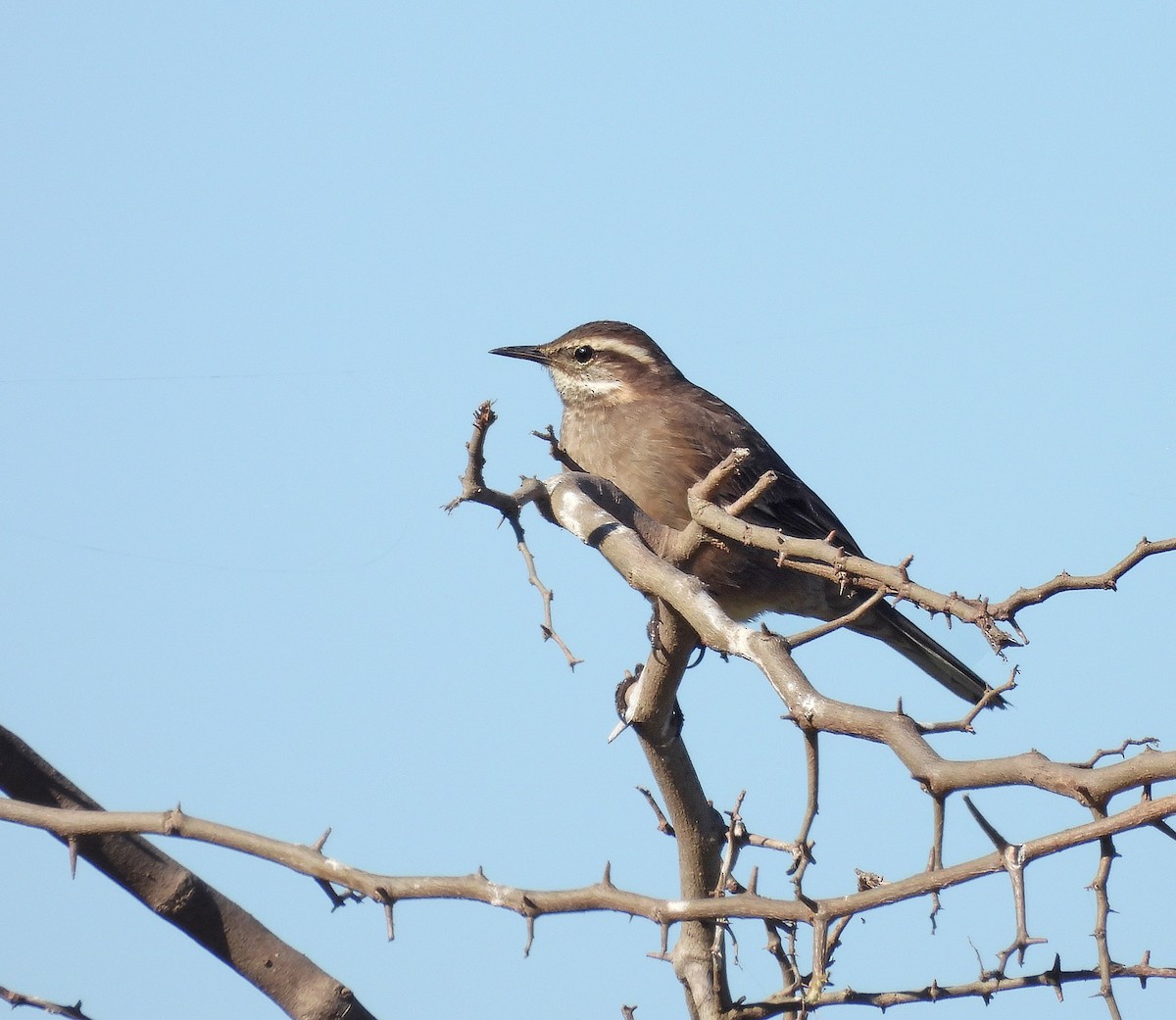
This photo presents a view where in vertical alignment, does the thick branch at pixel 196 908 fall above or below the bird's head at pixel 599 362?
below

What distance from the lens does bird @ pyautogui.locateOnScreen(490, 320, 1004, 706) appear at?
28.1 ft

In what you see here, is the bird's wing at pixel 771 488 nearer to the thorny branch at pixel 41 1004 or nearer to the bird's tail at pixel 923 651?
the bird's tail at pixel 923 651

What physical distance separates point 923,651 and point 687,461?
6.70 ft

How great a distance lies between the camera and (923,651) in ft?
30.3

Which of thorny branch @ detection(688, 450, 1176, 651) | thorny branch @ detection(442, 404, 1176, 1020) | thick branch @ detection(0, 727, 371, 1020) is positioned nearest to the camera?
thorny branch @ detection(442, 404, 1176, 1020)

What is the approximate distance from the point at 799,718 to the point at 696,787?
2.40 m

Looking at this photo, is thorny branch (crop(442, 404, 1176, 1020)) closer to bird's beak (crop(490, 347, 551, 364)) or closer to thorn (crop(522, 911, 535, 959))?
thorn (crop(522, 911, 535, 959))

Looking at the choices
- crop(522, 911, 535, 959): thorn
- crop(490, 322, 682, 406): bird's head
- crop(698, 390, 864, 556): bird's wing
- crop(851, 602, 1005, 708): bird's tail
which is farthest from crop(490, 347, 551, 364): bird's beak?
crop(522, 911, 535, 959): thorn

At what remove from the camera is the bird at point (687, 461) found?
337 inches

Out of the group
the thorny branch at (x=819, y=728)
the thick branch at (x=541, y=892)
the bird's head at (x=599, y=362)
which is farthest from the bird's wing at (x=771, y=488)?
the thick branch at (x=541, y=892)

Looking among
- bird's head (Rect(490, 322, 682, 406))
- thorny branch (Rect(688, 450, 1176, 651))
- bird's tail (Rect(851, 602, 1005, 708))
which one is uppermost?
bird's head (Rect(490, 322, 682, 406))

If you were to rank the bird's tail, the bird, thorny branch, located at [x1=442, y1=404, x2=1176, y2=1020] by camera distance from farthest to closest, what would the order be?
the bird's tail → the bird → thorny branch, located at [x1=442, y1=404, x2=1176, y2=1020]

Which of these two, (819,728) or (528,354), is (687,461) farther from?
(819,728)

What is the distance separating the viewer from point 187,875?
13.2 feet
